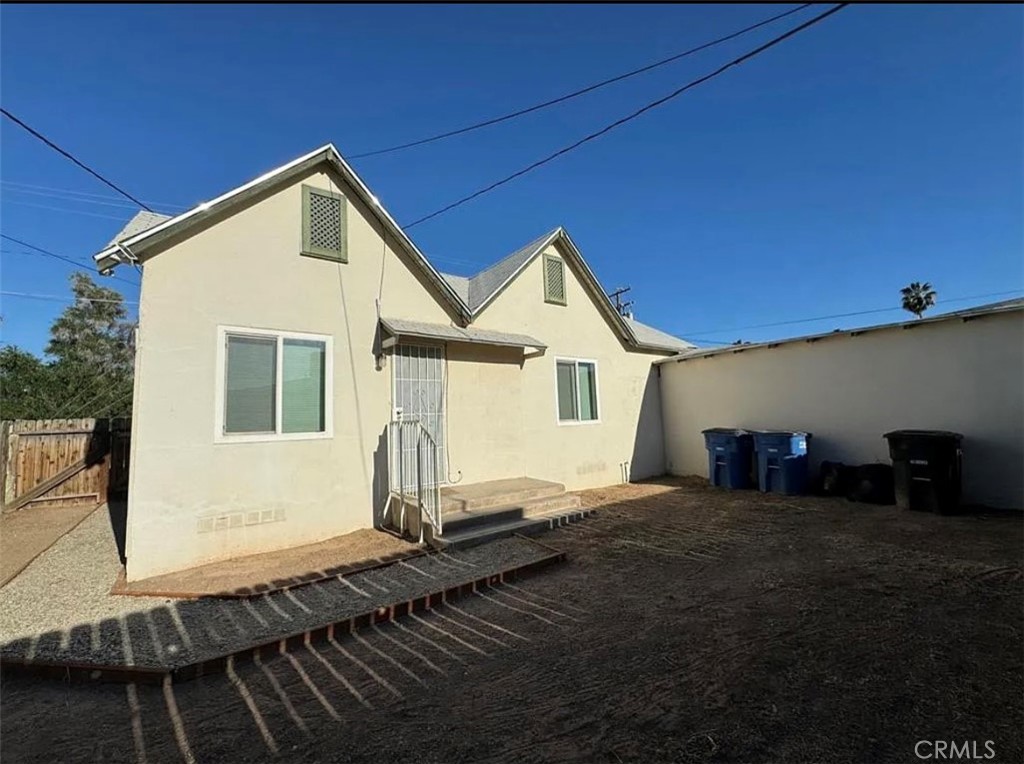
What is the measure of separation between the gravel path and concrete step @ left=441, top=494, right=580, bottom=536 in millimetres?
545

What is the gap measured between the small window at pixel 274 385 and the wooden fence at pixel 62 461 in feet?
23.3

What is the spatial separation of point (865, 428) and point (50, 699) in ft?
38.0

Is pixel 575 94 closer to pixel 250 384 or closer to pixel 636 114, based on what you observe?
pixel 636 114

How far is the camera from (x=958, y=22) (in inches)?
166

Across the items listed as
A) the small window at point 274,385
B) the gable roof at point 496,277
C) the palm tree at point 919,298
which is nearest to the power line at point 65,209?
the small window at point 274,385

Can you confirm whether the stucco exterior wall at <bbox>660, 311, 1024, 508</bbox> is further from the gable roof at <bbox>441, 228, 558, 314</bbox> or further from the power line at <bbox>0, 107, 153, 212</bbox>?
the power line at <bbox>0, 107, 153, 212</bbox>

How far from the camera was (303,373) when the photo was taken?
630cm

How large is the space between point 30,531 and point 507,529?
8373mm

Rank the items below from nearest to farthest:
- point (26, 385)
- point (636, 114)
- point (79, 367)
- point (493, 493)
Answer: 1. point (636, 114)
2. point (493, 493)
3. point (26, 385)
4. point (79, 367)

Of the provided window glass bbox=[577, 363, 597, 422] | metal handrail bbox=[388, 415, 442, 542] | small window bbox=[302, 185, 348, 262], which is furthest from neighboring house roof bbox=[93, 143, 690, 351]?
metal handrail bbox=[388, 415, 442, 542]

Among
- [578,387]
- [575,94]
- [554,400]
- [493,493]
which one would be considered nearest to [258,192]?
[575,94]

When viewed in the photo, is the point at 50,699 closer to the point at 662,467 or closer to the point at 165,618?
the point at 165,618

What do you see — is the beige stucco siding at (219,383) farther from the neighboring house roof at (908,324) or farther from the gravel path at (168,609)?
the neighboring house roof at (908,324)

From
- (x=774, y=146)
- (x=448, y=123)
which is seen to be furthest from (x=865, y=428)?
(x=448, y=123)
